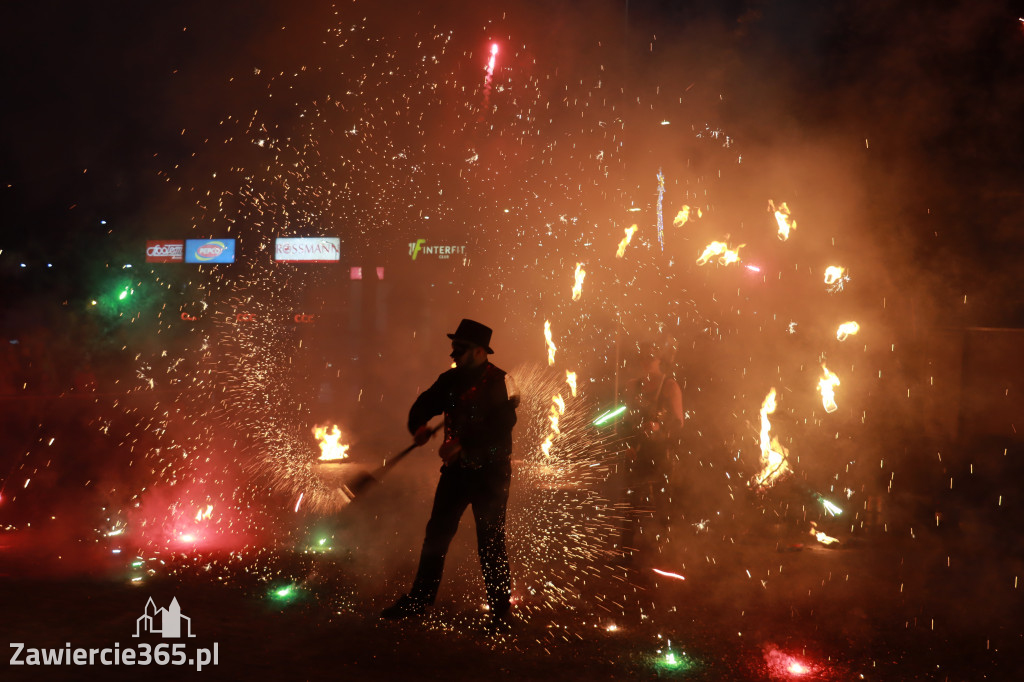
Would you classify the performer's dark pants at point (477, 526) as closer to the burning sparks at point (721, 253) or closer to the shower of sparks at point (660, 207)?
the burning sparks at point (721, 253)

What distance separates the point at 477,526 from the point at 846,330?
4076 millimetres

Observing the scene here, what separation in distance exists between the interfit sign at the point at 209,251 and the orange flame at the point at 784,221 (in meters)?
33.2

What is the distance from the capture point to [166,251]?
34.5m

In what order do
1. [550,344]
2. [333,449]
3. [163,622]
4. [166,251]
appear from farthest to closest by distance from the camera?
[166,251] → [550,344] → [333,449] → [163,622]

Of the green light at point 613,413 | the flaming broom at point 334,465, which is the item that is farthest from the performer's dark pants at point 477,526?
the flaming broom at point 334,465

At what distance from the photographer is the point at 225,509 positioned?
6.19 meters

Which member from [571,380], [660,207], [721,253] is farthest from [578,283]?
[721,253]

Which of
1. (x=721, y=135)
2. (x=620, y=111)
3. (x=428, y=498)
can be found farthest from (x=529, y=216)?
(x=428, y=498)

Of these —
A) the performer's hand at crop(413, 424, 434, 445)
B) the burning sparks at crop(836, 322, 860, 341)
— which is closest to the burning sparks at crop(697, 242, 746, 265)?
the burning sparks at crop(836, 322, 860, 341)

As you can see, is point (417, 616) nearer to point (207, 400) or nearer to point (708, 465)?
point (708, 465)

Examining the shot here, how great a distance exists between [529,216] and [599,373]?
661 cm

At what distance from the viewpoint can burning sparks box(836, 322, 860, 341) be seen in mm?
6191

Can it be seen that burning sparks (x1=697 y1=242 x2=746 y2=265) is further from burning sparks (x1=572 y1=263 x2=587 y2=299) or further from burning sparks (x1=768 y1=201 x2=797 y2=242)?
burning sparks (x1=572 y1=263 x2=587 y2=299)

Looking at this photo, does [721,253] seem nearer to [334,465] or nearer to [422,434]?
[422,434]
